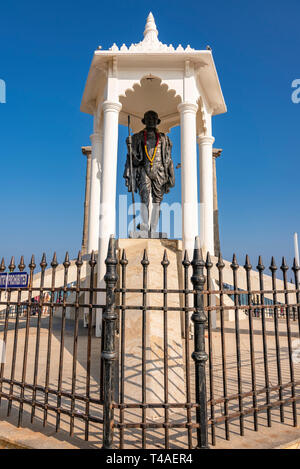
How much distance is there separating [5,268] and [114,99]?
528 centimetres

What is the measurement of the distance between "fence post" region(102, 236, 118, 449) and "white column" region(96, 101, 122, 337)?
4102 millimetres

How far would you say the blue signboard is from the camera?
347 cm

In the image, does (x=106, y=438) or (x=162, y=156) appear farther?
(x=162, y=156)

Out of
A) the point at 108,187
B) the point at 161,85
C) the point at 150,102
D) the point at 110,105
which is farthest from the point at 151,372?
the point at 150,102

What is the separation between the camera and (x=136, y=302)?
4453 mm

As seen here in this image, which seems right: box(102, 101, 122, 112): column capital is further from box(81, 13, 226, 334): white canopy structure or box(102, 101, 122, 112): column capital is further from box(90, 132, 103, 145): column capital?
box(90, 132, 103, 145): column capital

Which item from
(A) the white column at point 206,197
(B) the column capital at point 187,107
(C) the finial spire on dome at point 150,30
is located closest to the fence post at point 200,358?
(B) the column capital at point 187,107

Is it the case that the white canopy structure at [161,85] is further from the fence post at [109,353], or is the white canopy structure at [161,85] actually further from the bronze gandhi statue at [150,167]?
the fence post at [109,353]

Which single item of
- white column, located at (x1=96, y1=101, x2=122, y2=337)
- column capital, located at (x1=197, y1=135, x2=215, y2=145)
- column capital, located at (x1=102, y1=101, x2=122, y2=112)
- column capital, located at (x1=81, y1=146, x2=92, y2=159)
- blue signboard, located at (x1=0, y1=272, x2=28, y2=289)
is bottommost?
blue signboard, located at (x1=0, y1=272, x2=28, y2=289)

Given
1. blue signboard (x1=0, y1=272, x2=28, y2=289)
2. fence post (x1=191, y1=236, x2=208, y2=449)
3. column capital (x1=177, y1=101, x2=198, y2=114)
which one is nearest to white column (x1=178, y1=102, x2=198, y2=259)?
column capital (x1=177, y1=101, x2=198, y2=114)

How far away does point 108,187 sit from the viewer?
7.04 m

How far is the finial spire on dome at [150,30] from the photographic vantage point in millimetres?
8180
